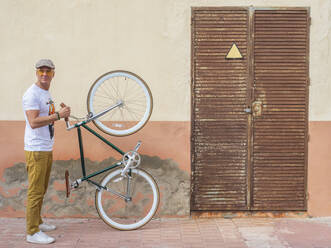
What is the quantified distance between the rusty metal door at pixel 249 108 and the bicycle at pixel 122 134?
0.66m

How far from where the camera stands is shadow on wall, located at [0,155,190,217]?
5.74 meters

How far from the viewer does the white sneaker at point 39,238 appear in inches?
191

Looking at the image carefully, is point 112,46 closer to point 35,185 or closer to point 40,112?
point 40,112

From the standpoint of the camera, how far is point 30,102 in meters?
4.70

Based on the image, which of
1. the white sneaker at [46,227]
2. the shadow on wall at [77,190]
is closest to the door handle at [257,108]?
the shadow on wall at [77,190]

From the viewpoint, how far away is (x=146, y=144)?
226 inches

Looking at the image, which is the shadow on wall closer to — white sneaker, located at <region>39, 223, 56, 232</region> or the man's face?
white sneaker, located at <region>39, 223, 56, 232</region>

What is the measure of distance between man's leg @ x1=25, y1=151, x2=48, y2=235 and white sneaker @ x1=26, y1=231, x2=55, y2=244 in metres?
0.05

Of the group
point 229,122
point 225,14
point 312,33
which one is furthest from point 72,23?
point 312,33

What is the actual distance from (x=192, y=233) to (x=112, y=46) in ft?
8.21

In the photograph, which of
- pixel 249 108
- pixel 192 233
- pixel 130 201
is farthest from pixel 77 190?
pixel 249 108

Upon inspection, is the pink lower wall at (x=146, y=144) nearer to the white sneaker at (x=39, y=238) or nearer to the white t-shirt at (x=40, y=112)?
the white t-shirt at (x=40, y=112)

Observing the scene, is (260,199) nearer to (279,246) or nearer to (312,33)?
(279,246)

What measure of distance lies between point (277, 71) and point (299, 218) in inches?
75.2
